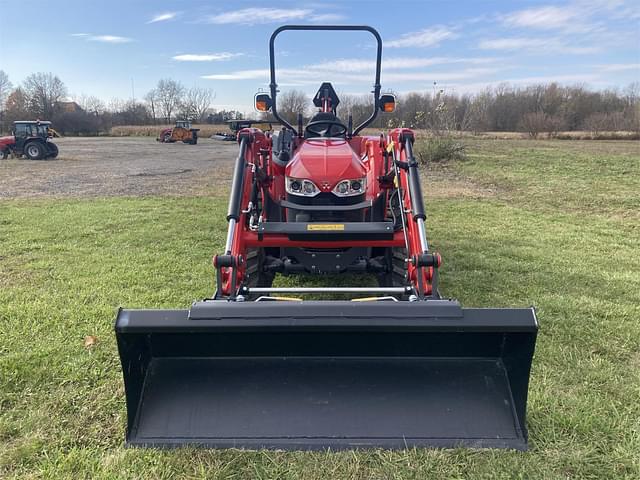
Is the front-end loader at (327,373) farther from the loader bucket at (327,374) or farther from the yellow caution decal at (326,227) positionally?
the yellow caution decal at (326,227)

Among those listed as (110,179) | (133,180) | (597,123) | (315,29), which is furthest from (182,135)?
(597,123)

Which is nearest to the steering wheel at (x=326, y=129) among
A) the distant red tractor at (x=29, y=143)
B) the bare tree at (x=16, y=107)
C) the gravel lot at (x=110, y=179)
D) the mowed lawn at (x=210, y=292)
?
the mowed lawn at (x=210, y=292)

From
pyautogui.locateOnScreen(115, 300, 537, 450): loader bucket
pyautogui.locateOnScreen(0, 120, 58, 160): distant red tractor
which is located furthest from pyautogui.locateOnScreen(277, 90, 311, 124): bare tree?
pyautogui.locateOnScreen(0, 120, 58, 160): distant red tractor

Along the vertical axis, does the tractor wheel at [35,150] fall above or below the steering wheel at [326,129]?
below

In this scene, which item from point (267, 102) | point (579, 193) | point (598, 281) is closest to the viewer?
point (267, 102)

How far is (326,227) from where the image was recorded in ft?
11.5

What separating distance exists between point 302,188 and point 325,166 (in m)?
0.25

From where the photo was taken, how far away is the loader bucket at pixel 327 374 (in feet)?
7.30

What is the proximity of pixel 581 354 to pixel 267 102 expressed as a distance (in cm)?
323

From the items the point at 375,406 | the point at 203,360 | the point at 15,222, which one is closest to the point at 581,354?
the point at 375,406

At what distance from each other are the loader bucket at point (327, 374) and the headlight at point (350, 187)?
5.21 feet

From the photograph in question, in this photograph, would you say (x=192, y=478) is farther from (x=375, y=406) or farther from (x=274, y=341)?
(x=375, y=406)

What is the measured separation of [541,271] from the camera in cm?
512

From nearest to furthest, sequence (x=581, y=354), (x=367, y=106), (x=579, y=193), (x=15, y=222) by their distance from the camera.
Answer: (x=581, y=354) < (x=367, y=106) < (x=15, y=222) < (x=579, y=193)
